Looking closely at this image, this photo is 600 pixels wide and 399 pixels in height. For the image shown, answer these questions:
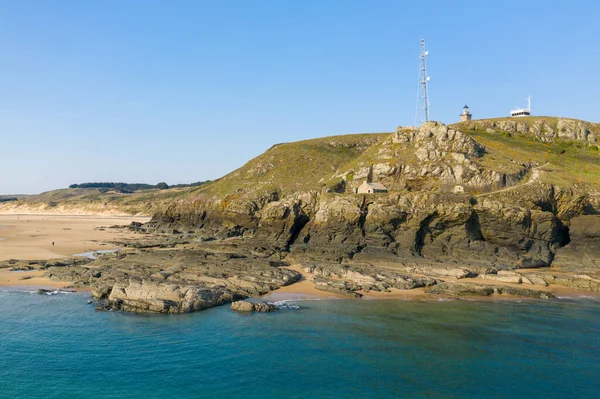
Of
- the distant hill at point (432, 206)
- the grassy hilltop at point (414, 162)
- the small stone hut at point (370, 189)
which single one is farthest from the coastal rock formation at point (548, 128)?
the small stone hut at point (370, 189)

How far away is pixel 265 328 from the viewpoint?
100 feet

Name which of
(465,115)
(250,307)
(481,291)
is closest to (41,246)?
→ (250,307)

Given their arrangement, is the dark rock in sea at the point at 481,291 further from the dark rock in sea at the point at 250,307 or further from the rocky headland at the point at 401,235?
the dark rock in sea at the point at 250,307

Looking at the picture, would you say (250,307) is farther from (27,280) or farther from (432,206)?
(432,206)

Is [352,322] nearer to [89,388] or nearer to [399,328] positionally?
[399,328]

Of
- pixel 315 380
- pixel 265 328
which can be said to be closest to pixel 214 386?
pixel 315 380

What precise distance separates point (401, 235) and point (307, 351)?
31.7 meters

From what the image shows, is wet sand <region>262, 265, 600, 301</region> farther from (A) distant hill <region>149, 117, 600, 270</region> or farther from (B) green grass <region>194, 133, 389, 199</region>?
(B) green grass <region>194, 133, 389, 199</region>

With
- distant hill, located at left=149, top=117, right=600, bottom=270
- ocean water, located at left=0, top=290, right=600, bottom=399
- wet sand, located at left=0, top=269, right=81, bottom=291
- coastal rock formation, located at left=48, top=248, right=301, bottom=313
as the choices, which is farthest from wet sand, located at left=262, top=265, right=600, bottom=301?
wet sand, located at left=0, top=269, right=81, bottom=291

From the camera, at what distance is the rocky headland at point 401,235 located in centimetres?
4119

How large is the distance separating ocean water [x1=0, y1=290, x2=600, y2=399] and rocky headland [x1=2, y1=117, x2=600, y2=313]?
13.9ft

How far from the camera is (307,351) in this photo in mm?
26766

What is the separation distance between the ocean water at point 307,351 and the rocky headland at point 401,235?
4.23 m

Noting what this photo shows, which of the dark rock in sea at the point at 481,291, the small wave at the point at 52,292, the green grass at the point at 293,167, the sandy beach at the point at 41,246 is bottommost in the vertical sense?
the dark rock in sea at the point at 481,291
